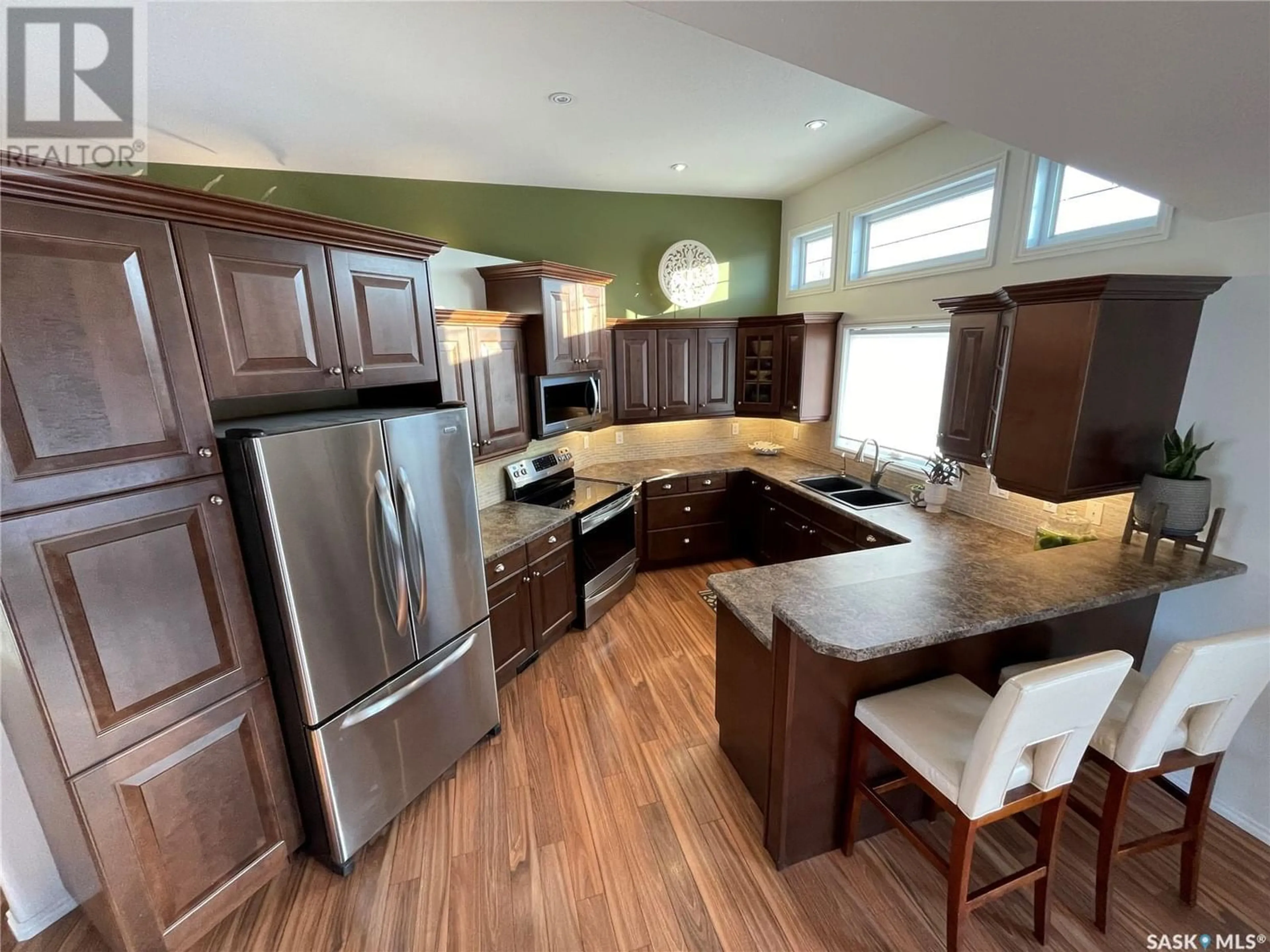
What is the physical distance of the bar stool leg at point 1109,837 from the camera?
5.32 feet

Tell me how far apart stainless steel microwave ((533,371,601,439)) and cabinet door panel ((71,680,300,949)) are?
84.2 inches

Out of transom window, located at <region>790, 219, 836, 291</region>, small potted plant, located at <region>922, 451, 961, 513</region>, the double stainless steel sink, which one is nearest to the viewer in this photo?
small potted plant, located at <region>922, 451, 961, 513</region>

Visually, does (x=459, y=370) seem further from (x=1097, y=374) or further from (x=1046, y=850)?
(x=1046, y=850)

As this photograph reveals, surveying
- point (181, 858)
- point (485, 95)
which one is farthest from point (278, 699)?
point (485, 95)

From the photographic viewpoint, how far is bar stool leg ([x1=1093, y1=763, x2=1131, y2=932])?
162 cm

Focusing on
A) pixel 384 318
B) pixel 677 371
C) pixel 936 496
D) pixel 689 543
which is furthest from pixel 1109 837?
→ pixel 677 371

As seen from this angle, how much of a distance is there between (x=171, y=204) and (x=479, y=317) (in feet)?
5.27

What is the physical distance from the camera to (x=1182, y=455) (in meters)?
2.03

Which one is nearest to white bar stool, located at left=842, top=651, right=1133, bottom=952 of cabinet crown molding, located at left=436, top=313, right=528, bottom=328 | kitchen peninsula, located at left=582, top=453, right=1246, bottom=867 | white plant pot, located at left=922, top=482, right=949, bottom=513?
kitchen peninsula, located at left=582, top=453, right=1246, bottom=867

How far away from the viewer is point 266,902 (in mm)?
1848

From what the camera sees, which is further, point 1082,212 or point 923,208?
point 923,208

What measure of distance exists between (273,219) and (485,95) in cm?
127

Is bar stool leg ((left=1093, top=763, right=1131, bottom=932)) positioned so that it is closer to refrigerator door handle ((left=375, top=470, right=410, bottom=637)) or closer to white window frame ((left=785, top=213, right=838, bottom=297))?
refrigerator door handle ((left=375, top=470, right=410, bottom=637))

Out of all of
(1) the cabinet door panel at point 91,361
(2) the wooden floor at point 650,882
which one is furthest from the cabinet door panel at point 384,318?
(2) the wooden floor at point 650,882
